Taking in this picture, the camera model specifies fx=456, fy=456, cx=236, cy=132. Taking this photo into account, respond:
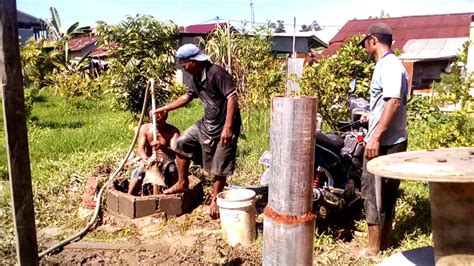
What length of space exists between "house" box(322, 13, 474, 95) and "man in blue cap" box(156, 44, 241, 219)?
42.6 feet

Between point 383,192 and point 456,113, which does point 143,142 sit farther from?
point 456,113

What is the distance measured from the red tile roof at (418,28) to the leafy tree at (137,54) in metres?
14.6

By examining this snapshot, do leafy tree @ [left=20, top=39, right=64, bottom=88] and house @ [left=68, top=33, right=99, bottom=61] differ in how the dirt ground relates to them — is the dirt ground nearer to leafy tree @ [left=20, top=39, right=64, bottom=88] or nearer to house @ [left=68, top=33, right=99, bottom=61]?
leafy tree @ [left=20, top=39, right=64, bottom=88]

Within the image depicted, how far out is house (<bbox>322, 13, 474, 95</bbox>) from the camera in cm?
1845

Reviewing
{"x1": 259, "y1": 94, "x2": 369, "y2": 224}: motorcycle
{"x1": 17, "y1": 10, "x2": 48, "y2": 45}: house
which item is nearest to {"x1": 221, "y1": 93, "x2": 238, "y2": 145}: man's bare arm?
{"x1": 259, "y1": 94, "x2": 369, "y2": 224}: motorcycle

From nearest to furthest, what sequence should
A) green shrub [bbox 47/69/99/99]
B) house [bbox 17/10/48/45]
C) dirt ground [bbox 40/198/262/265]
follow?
dirt ground [bbox 40/198/262/265] → green shrub [bbox 47/69/99/99] → house [bbox 17/10/48/45]

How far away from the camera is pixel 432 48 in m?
19.5

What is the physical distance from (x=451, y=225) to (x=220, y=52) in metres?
9.89

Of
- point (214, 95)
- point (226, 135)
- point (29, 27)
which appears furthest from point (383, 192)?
point (29, 27)

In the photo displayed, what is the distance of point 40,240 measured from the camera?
472 centimetres

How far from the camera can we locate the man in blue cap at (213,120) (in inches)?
195

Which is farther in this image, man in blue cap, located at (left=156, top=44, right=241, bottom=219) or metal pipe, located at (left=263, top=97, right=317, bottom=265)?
man in blue cap, located at (left=156, top=44, right=241, bottom=219)

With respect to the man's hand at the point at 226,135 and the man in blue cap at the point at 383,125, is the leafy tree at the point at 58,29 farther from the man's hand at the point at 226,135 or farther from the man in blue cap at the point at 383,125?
the man in blue cap at the point at 383,125

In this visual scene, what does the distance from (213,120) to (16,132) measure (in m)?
3.09
